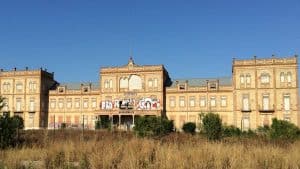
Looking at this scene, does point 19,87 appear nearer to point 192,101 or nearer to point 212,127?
point 192,101

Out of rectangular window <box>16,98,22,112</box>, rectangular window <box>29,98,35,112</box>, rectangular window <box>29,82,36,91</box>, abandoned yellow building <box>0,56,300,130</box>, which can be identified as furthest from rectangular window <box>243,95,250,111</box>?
rectangular window <box>16,98,22,112</box>

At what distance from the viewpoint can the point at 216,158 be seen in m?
8.66

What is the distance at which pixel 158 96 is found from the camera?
188 ft

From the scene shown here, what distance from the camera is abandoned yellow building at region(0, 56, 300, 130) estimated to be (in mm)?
A: 51938

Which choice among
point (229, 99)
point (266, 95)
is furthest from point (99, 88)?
point (266, 95)

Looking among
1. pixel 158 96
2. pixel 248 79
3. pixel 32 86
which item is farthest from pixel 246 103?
pixel 32 86

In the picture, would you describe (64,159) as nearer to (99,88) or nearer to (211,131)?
(211,131)

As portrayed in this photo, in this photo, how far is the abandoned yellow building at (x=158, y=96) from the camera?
51.9 m

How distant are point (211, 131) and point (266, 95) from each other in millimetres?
28822

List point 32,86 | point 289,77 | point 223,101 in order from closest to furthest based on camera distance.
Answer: point 289,77
point 223,101
point 32,86

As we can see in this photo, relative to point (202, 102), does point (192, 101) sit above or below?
above

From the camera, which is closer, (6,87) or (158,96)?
(158,96)

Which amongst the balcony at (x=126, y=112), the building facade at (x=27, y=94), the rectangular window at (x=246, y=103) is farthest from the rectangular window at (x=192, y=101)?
the building facade at (x=27, y=94)

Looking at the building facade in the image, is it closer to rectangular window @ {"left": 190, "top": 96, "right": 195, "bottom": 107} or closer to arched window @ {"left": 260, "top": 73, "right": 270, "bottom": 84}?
rectangular window @ {"left": 190, "top": 96, "right": 195, "bottom": 107}
